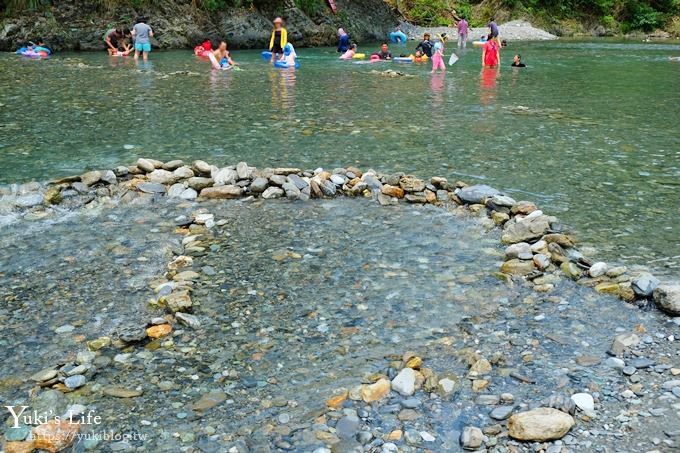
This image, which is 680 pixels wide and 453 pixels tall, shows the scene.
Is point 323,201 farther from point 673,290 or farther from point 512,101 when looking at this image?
point 512,101

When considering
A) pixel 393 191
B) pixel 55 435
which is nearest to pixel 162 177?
pixel 393 191

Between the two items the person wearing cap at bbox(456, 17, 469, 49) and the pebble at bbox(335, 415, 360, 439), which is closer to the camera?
the pebble at bbox(335, 415, 360, 439)

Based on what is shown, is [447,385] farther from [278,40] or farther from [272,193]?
[278,40]

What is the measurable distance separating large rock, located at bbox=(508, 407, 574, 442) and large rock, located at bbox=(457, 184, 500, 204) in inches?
154

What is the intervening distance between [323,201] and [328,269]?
202 cm

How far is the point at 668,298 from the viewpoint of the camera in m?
4.52

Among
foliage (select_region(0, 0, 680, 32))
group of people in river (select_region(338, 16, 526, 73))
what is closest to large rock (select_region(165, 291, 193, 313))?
group of people in river (select_region(338, 16, 526, 73))

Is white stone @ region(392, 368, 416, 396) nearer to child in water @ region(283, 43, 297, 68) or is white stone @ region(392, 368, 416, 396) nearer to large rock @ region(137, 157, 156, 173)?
large rock @ region(137, 157, 156, 173)

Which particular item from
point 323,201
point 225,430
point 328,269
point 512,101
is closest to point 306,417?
point 225,430

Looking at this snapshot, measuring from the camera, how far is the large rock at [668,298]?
176 inches

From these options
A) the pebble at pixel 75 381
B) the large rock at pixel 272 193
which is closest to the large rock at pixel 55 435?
the pebble at pixel 75 381

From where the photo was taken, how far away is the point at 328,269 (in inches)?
215

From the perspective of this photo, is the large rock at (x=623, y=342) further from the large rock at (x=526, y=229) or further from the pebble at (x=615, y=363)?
the large rock at (x=526, y=229)

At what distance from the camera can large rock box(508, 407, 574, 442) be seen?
326 centimetres
